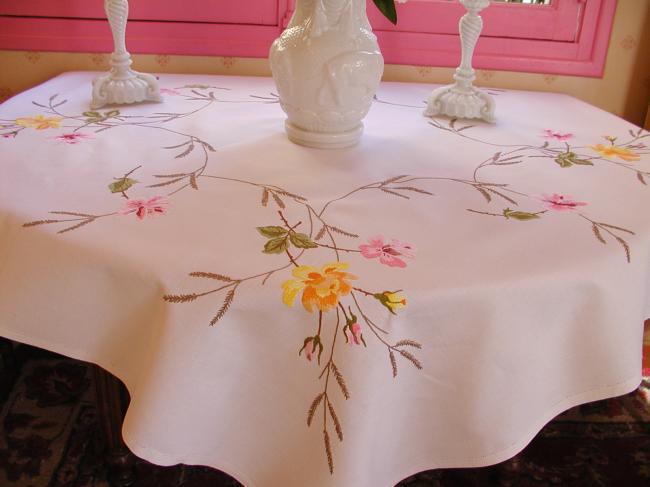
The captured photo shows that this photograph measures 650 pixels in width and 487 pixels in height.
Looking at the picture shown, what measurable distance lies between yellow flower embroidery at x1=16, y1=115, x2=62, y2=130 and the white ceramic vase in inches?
16.4

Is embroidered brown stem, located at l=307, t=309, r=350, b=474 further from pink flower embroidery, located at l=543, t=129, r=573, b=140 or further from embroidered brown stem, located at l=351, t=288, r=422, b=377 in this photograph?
pink flower embroidery, located at l=543, t=129, r=573, b=140

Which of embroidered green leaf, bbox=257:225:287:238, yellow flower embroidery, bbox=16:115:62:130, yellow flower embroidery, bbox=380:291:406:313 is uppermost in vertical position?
yellow flower embroidery, bbox=16:115:62:130

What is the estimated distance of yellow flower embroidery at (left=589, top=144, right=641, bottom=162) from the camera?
40.1 inches

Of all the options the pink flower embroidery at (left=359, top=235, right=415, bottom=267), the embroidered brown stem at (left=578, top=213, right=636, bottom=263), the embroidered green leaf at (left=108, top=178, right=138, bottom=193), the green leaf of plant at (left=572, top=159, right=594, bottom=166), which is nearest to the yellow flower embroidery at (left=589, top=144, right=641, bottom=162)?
the green leaf of plant at (left=572, top=159, right=594, bottom=166)

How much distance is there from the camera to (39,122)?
105 centimetres

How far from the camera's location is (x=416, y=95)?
141 centimetres

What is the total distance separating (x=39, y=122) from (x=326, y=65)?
543 mm

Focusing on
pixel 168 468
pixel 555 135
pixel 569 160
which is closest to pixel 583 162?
pixel 569 160

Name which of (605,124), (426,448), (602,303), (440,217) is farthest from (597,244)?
(605,124)

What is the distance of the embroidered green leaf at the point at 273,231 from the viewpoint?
69 cm

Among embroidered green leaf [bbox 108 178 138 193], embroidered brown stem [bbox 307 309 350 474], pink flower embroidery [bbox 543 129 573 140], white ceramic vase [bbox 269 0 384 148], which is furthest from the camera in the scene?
pink flower embroidery [bbox 543 129 573 140]

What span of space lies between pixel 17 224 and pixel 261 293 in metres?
0.32

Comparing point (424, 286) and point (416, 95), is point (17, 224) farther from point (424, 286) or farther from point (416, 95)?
point (416, 95)

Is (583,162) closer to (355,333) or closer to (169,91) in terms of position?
(355,333)
